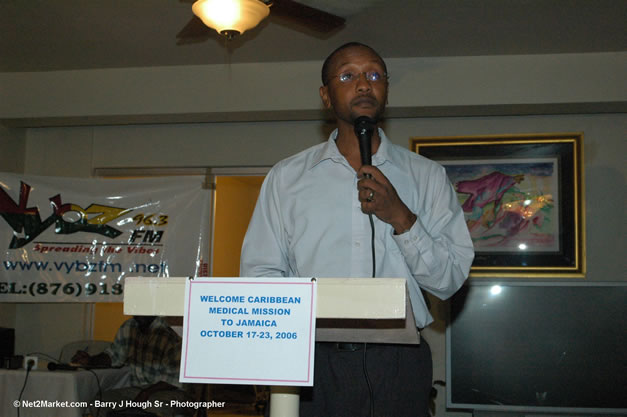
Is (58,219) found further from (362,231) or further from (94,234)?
(362,231)

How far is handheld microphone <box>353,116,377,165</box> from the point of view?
145 centimetres

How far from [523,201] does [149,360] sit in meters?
2.96

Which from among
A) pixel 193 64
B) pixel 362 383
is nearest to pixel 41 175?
pixel 193 64

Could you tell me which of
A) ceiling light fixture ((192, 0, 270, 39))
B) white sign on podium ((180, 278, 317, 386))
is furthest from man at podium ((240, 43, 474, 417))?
ceiling light fixture ((192, 0, 270, 39))

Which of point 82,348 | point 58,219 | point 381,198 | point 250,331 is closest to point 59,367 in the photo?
point 82,348

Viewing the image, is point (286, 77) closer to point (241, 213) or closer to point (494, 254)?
point (494, 254)

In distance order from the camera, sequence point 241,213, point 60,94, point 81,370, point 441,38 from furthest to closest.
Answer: point 241,213, point 60,94, point 441,38, point 81,370

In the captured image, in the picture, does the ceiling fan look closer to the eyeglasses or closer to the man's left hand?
the eyeglasses

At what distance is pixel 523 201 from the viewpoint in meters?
4.84

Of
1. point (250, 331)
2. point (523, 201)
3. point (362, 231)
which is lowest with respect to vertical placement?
point (250, 331)

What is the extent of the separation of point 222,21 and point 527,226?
292 centimetres

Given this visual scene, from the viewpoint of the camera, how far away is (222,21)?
295 centimetres

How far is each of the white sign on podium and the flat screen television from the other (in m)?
3.67

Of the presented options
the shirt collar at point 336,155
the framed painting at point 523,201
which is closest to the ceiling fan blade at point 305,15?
the shirt collar at point 336,155
